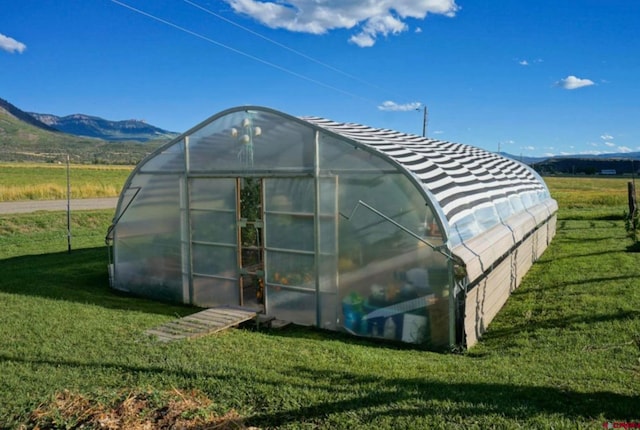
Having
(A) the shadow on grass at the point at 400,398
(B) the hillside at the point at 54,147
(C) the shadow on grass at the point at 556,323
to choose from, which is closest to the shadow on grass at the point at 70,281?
(A) the shadow on grass at the point at 400,398

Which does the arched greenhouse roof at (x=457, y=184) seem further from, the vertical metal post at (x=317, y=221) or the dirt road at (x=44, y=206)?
the dirt road at (x=44, y=206)

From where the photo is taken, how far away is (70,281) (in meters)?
11.6

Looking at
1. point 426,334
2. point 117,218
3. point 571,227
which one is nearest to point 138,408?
point 426,334

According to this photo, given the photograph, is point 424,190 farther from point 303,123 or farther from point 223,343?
point 223,343

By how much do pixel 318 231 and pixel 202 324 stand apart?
7.85 ft

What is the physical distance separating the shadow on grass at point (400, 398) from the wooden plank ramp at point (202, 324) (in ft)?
5.63

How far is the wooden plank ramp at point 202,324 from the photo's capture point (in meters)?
7.29

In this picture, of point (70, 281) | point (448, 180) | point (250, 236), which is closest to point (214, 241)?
point (250, 236)

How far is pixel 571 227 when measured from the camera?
20.8m

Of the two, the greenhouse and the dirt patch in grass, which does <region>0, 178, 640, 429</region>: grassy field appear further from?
the greenhouse

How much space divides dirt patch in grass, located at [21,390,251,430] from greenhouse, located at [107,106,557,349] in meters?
3.68

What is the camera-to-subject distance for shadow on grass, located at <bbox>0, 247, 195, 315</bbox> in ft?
31.9

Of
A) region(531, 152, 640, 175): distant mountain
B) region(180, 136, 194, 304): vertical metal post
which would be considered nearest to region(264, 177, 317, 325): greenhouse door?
region(180, 136, 194, 304): vertical metal post

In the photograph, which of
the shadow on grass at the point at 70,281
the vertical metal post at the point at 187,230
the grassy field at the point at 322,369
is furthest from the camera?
the vertical metal post at the point at 187,230
